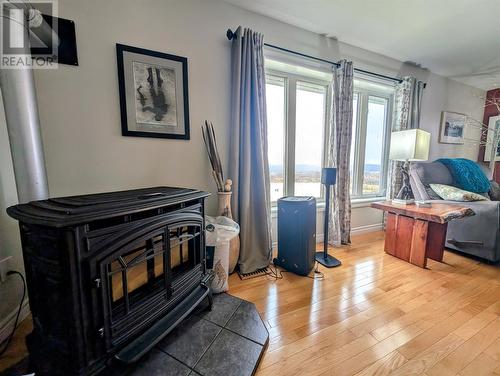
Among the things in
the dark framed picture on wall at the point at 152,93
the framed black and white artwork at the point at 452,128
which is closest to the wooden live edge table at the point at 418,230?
the framed black and white artwork at the point at 452,128

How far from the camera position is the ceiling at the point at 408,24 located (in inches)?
74.7

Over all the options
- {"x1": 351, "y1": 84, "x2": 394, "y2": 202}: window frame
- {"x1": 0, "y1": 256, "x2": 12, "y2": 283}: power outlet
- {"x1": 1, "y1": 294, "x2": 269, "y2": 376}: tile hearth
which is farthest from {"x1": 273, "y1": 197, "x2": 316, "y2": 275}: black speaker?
{"x1": 0, "y1": 256, "x2": 12, "y2": 283}: power outlet

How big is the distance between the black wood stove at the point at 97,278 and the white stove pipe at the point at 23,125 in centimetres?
29

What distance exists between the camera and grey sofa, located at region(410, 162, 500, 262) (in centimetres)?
204

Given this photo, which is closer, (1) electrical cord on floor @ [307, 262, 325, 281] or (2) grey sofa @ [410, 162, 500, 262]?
(1) electrical cord on floor @ [307, 262, 325, 281]

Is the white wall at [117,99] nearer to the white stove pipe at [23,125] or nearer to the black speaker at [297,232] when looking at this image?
the white stove pipe at [23,125]

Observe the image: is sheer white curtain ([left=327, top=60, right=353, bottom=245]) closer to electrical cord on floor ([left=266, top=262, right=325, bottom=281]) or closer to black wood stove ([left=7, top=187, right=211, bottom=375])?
electrical cord on floor ([left=266, top=262, right=325, bottom=281])

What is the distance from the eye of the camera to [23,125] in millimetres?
1108

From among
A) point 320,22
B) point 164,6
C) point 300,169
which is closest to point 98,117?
point 164,6

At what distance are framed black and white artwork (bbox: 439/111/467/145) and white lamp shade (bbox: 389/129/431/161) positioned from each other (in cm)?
181

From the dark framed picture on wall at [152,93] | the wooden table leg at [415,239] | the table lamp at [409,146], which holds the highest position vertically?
the dark framed picture on wall at [152,93]

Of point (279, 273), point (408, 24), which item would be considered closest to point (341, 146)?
point (408, 24)

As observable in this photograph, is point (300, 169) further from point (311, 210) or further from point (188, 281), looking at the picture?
point (188, 281)

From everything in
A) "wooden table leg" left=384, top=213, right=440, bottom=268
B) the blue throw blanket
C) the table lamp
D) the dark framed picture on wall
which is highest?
the dark framed picture on wall
